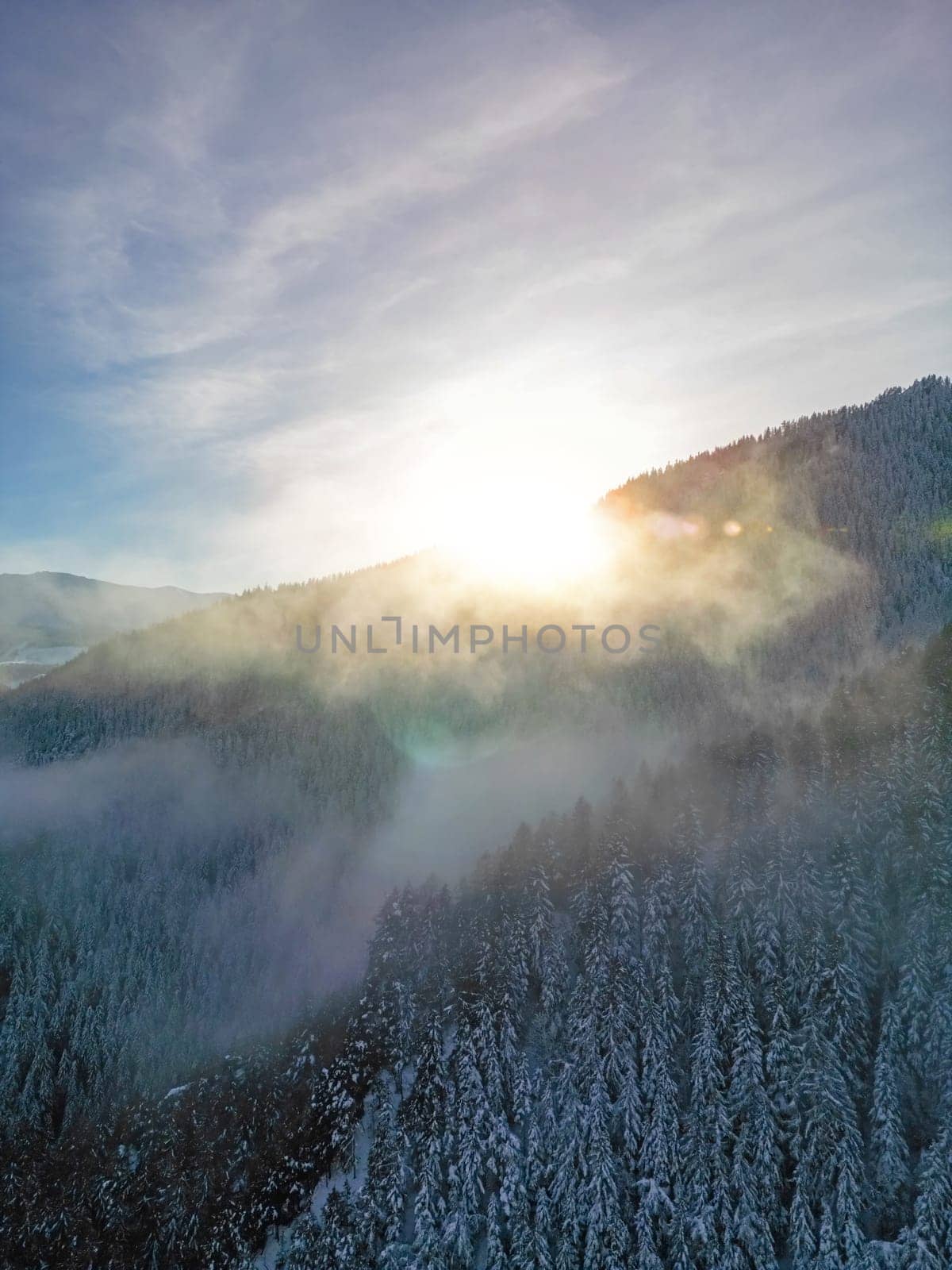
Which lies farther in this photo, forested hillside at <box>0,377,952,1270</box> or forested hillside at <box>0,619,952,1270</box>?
forested hillside at <box>0,377,952,1270</box>

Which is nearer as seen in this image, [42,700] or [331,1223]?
[331,1223]

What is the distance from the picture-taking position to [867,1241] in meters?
44.3

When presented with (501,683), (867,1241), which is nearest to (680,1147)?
(867,1241)

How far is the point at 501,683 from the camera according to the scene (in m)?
172

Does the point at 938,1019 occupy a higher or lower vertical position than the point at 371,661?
lower

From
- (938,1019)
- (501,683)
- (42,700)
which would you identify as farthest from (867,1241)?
(42,700)

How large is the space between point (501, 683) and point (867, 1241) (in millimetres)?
131518

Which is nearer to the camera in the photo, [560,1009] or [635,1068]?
[635,1068]

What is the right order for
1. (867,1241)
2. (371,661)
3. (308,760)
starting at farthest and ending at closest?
(371,661) → (308,760) → (867,1241)

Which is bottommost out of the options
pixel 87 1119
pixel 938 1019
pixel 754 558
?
pixel 87 1119

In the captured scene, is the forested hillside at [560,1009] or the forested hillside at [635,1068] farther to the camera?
the forested hillside at [560,1009]

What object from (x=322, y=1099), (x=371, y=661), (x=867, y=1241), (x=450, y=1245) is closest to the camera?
(x=867, y=1241)

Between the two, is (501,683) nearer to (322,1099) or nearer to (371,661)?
(371,661)

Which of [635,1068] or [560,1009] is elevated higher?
[560,1009]
